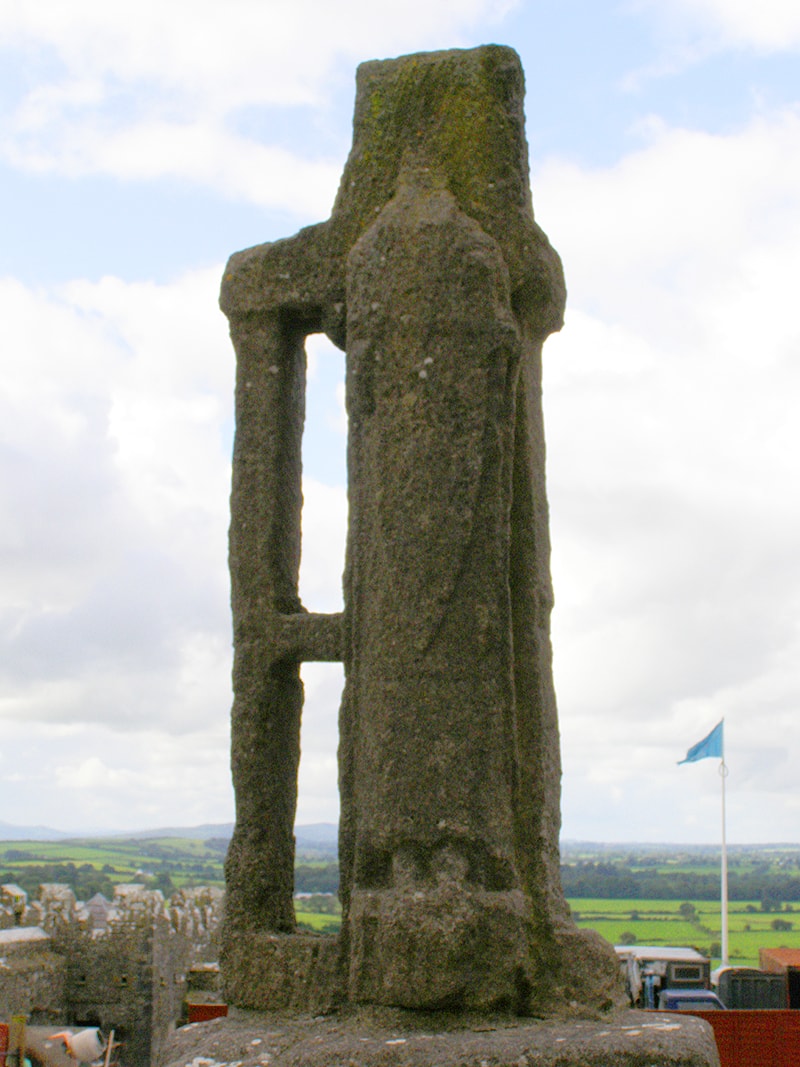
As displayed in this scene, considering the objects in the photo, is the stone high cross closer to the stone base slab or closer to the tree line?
the stone base slab

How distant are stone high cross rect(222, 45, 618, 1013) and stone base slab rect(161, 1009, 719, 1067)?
0.10 metres

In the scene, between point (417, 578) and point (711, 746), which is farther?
point (711, 746)

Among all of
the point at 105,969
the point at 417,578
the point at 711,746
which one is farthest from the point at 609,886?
the point at 417,578

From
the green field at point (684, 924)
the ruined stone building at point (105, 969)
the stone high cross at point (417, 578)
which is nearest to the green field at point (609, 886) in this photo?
the green field at point (684, 924)

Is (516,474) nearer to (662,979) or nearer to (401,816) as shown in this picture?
(401,816)

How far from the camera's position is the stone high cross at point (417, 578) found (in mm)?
4074

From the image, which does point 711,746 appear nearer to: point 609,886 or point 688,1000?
point 688,1000

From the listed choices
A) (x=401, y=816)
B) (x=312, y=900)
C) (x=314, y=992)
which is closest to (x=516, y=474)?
(x=401, y=816)

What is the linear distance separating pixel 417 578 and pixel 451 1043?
1.58m

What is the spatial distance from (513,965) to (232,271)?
3.19 metres

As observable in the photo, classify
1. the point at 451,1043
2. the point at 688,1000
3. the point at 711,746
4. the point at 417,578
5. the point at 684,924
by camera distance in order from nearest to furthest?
1. the point at 451,1043
2. the point at 417,578
3. the point at 688,1000
4. the point at 711,746
5. the point at 684,924

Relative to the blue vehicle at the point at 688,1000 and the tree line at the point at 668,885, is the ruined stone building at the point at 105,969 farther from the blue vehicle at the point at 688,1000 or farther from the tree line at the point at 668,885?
the tree line at the point at 668,885

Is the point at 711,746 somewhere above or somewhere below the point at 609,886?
above

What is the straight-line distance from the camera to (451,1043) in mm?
3674
